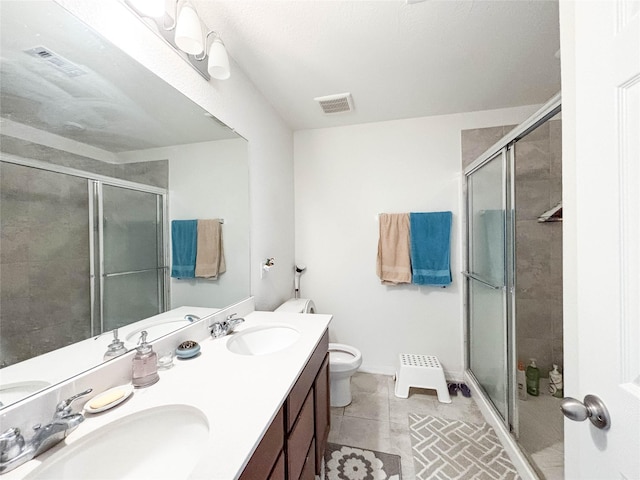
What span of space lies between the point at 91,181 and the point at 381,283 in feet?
6.84

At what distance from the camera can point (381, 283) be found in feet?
7.60

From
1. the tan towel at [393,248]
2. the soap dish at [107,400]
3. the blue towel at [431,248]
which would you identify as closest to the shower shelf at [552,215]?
the blue towel at [431,248]

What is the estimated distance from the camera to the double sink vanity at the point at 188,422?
0.56 meters

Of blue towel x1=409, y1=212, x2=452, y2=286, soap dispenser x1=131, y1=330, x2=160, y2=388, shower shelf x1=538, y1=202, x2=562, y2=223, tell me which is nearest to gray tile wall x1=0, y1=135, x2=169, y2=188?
soap dispenser x1=131, y1=330, x2=160, y2=388

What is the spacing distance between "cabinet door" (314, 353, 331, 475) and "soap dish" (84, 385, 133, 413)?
2.52 feet

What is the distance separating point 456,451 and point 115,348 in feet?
6.05

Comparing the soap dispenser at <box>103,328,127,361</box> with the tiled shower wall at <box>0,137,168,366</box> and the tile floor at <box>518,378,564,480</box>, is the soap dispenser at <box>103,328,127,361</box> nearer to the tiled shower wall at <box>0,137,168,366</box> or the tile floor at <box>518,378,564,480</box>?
the tiled shower wall at <box>0,137,168,366</box>

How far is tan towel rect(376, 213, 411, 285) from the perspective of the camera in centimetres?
221

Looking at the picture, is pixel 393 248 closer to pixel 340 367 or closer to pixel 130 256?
pixel 340 367

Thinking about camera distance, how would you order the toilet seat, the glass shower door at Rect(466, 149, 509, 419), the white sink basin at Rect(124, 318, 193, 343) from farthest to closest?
1. the toilet seat
2. the glass shower door at Rect(466, 149, 509, 419)
3. the white sink basin at Rect(124, 318, 193, 343)

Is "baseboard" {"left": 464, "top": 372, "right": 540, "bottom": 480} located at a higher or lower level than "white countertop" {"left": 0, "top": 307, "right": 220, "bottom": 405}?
lower

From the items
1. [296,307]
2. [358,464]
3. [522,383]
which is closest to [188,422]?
[358,464]

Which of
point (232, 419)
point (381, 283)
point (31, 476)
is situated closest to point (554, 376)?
point (381, 283)

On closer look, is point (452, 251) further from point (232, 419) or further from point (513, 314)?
point (232, 419)
